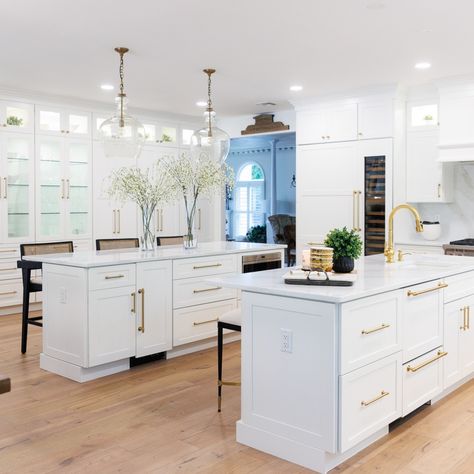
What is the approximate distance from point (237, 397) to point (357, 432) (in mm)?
1099

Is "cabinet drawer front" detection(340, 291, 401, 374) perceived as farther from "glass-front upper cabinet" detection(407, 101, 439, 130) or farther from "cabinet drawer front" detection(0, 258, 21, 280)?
"cabinet drawer front" detection(0, 258, 21, 280)

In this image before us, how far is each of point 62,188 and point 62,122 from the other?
79 centimetres

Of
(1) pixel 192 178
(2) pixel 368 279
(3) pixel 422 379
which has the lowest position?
(3) pixel 422 379

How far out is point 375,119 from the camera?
6.14 metres

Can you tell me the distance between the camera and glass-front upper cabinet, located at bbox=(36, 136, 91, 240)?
21.3 ft

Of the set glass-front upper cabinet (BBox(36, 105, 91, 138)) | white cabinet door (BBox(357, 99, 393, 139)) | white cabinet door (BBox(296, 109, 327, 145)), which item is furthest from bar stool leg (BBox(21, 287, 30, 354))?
white cabinet door (BBox(357, 99, 393, 139))

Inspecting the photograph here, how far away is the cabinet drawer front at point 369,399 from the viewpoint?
8.05 feet

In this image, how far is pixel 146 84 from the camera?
5875 millimetres

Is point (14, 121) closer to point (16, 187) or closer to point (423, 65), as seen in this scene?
point (16, 187)

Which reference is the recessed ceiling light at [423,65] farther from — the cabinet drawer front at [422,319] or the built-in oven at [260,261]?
the cabinet drawer front at [422,319]

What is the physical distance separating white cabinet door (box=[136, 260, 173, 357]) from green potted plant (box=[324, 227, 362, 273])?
1558mm

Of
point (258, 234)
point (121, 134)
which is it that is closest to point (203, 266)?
point (121, 134)

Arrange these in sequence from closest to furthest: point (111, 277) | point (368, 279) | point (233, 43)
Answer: point (368, 279) → point (111, 277) → point (233, 43)

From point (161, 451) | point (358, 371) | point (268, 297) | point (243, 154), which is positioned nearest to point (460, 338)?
point (358, 371)
